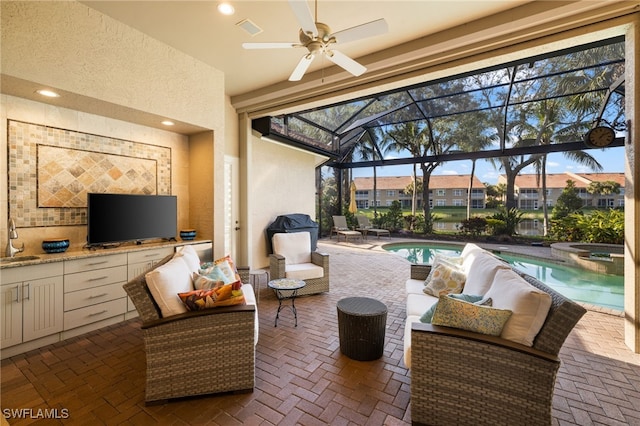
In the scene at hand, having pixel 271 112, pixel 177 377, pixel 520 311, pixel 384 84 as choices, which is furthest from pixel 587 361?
pixel 271 112

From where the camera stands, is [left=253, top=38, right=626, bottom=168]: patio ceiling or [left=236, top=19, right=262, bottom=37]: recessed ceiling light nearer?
[left=236, top=19, right=262, bottom=37]: recessed ceiling light

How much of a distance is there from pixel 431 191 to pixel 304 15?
10309 millimetres

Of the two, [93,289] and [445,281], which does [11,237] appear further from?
[445,281]

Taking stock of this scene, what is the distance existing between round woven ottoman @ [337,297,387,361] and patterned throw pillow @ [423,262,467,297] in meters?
0.71

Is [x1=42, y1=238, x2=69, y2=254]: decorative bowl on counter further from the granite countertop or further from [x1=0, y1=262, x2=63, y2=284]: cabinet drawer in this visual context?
[x1=0, y1=262, x2=63, y2=284]: cabinet drawer

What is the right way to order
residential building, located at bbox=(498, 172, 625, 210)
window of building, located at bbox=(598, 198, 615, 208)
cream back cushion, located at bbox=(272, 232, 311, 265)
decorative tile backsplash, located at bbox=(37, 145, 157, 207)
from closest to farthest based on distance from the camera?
decorative tile backsplash, located at bbox=(37, 145, 157, 207), cream back cushion, located at bbox=(272, 232, 311, 265), window of building, located at bbox=(598, 198, 615, 208), residential building, located at bbox=(498, 172, 625, 210)

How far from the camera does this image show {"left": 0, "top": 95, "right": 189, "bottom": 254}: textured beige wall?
9.30ft

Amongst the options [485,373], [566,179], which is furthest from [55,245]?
[566,179]

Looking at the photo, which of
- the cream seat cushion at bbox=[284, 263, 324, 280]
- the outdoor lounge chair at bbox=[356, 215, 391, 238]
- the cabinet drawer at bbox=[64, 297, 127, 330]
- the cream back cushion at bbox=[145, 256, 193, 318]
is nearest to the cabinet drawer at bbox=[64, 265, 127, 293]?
the cabinet drawer at bbox=[64, 297, 127, 330]

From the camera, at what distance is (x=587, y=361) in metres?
2.53

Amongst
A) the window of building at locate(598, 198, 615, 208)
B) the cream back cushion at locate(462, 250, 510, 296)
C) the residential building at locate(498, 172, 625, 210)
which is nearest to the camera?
the cream back cushion at locate(462, 250, 510, 296)

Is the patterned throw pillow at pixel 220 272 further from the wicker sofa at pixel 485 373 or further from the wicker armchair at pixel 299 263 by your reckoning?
the wicker sofa at pixel 485 373

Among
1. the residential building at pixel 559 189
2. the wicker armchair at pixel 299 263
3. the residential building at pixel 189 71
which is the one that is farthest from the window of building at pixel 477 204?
the wicker armchair at pixel 299 263

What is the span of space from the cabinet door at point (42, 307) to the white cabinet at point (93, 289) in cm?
6
